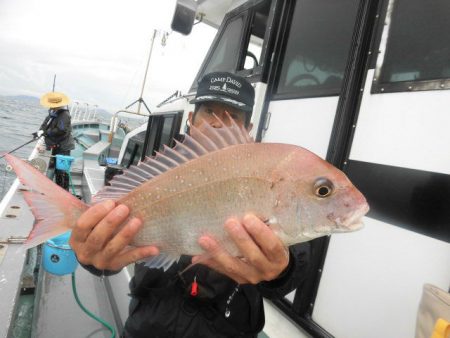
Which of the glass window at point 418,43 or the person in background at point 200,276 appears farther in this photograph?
the glass window at point 418,43

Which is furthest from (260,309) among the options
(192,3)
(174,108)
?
(174,108)

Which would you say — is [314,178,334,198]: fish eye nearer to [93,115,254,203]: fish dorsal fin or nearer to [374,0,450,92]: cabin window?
[93,115,254,203]: fish dorsal fin

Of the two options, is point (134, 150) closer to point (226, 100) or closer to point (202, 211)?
point (226, 100)

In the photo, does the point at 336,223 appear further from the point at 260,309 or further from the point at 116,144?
the point at 116,144

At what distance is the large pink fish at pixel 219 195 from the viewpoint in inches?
52.4

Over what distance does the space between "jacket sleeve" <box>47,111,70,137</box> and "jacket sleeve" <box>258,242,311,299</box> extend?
392 inches

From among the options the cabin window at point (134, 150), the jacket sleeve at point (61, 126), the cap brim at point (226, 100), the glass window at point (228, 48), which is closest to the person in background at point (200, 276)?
the cap brim at point (226, 100)

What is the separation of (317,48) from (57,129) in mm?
9241

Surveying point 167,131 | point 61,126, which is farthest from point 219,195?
point 61,126

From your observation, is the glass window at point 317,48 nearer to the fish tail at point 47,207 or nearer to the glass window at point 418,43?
the glass window at point 418,43

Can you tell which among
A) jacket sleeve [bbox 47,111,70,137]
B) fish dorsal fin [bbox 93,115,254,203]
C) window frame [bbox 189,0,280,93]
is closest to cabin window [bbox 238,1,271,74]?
window frame [bbox 189,0,280,93]

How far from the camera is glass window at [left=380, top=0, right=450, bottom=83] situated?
191 cm

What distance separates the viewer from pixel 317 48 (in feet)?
9.74

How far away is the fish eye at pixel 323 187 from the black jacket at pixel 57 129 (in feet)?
33.8
